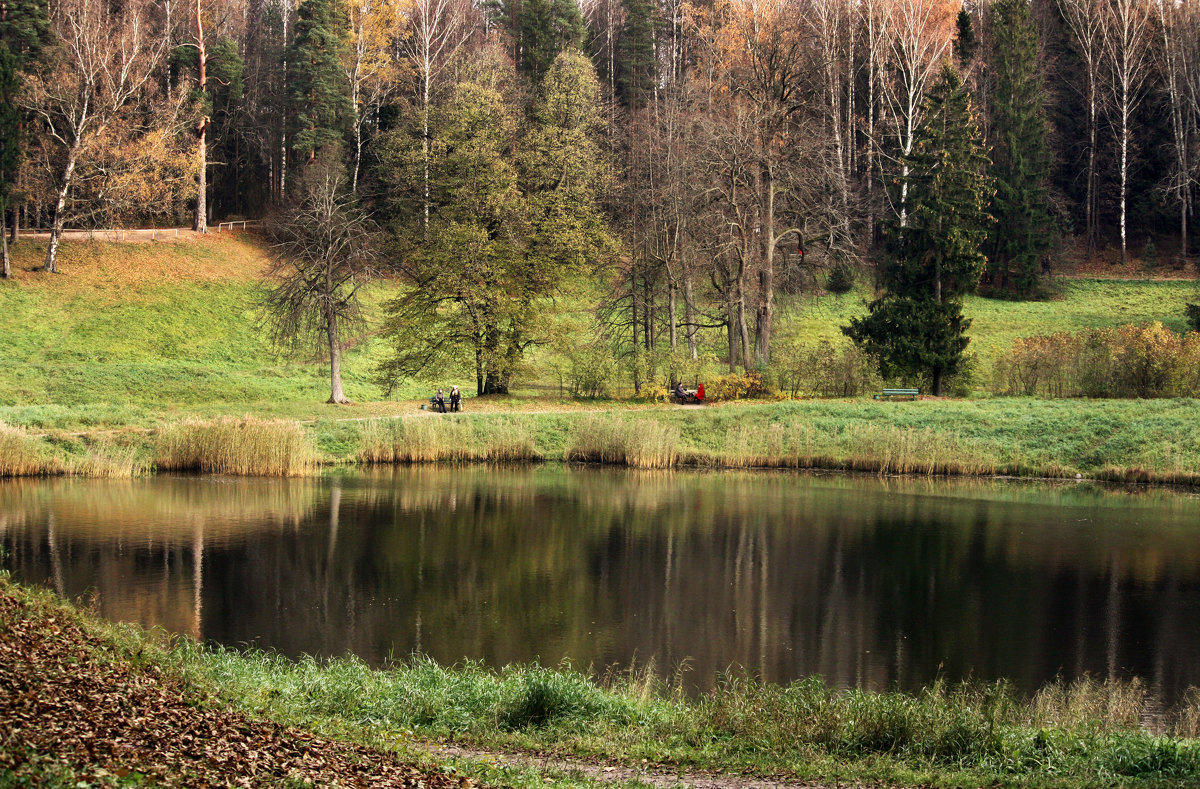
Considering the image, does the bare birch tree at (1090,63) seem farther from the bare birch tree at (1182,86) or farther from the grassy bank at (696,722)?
the grassy bank at (696,722)

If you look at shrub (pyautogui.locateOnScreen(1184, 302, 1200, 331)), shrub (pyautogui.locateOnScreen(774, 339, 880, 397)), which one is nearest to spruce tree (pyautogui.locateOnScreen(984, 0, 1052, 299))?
shrub (pyautogui.locateOnScreen(1184, 302, 1200, 331))

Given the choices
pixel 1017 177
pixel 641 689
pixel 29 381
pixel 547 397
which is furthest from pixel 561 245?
pixel 641 689

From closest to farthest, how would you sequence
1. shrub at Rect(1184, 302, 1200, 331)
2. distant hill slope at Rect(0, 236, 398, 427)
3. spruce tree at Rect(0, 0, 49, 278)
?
distant hill slope at Rect(0, 236, 398, 427)
shrub at Rect(1184, 302, 1200, 331)
spruce tree at Rect(0, 0, 49, 278)

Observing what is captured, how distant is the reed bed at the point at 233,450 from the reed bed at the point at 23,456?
2.58 meters

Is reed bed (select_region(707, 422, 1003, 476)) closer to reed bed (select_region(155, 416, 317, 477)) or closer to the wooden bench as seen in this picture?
the wooden bench

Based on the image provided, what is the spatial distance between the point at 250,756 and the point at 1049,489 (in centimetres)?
2649

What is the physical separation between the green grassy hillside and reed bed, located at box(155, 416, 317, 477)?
13.1ft

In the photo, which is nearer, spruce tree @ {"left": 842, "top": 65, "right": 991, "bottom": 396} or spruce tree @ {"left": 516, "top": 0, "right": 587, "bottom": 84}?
spruce tree @ {"left": 842, "top": 65, "right": 991, "bottom": 396}

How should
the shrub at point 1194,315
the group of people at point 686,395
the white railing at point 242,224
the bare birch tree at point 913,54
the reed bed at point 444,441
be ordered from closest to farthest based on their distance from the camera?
the reed bed at point 444,441 → the group of people at point 686,395 → the shrub at point 1194,315 → the bare birch tree at point 913,54 → the white railing at point 242,224

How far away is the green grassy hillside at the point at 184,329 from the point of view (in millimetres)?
36250

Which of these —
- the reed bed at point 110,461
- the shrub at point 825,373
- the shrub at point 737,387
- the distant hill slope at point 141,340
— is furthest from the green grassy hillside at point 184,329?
the shrub at point 737,387

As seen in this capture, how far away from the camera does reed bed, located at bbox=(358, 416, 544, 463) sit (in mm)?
31516

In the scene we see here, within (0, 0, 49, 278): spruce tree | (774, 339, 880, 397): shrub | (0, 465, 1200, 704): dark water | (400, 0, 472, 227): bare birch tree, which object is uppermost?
(400, 0, 472, 227): bare birch tree

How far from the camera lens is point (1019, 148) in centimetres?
5266
